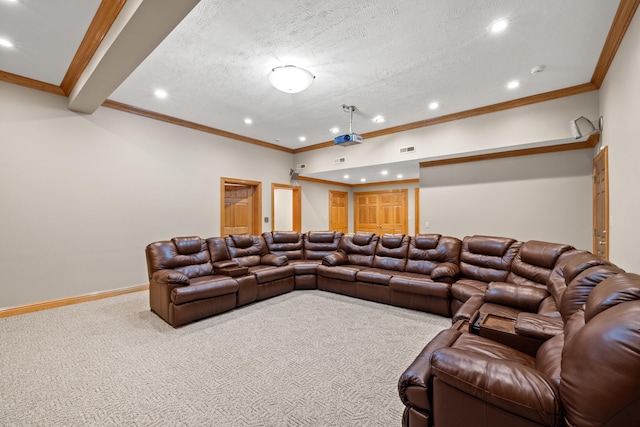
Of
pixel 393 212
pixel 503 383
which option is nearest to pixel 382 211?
pixel 393 212

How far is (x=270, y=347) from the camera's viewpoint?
9.25 ft

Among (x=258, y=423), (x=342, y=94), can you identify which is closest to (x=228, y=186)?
(x=342, y=94)

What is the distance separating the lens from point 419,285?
385 cm

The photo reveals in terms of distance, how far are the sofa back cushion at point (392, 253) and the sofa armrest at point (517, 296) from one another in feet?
6.05

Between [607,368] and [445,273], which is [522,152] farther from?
[607,368]

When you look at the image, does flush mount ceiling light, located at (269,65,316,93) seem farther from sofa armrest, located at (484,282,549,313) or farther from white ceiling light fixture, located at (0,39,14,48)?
sofa armrest, located at (484,282,549,313)

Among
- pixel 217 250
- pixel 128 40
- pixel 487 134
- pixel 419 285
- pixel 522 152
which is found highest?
pixel 128 40

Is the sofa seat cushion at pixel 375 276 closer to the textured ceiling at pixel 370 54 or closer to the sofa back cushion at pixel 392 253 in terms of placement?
the sofa back cushion at pixel 392 253

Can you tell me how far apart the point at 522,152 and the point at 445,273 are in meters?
2.89

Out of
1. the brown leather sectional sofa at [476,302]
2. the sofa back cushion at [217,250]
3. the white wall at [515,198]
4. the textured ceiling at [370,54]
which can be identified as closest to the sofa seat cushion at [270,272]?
the brown leather sectional sofa at [476,302]

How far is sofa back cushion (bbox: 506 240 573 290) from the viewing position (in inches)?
116

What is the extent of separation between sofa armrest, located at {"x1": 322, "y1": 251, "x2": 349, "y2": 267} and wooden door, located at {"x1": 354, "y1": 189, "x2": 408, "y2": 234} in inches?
194

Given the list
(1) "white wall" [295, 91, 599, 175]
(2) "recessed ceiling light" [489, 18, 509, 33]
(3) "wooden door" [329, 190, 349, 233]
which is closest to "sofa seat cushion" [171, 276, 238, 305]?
(1) "white wall" [295, 91, 599, 175]

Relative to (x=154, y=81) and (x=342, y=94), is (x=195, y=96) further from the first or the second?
(x=342, y=94)
